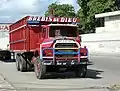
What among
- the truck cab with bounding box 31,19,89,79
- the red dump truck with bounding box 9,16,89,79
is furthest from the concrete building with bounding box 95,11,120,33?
the truck cab with bounding box 31,19,89,79

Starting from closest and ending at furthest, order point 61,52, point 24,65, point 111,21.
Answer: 1. point 61,52
2. point 24,65
3. point 111,21

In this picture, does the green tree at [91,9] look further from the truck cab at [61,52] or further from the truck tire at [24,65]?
the truck cab at [61,52]

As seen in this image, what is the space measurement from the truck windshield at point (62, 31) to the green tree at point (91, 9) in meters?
44.3

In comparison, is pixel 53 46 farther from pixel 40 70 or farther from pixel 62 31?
pixel 62 31

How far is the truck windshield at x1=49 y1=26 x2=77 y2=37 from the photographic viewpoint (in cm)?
1875

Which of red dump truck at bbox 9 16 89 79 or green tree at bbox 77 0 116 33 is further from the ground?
green tree at bbox 77 0 116 33

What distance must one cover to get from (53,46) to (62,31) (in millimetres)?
1519

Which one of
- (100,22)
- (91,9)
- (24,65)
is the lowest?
(24,65)

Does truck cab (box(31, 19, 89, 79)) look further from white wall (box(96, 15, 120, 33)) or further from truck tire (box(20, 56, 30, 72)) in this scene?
white wall (box(96, 15, 120, 33))

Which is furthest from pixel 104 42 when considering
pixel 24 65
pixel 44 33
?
pixel 44 33

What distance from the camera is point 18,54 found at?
939 inches

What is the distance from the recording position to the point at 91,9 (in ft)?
221

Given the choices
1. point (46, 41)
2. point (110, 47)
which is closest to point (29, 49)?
point (46, 41)

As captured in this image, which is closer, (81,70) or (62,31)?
(81,70)
